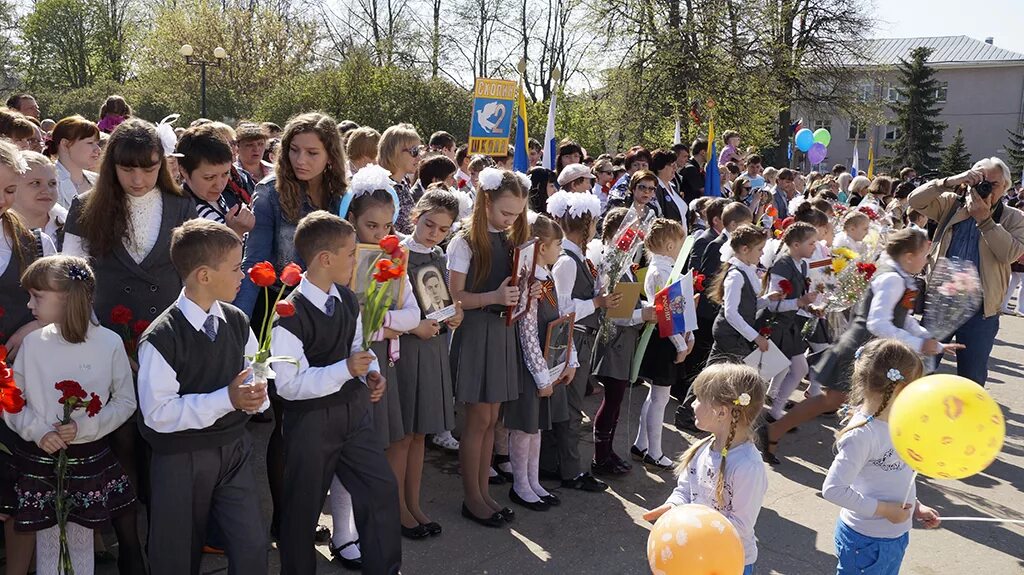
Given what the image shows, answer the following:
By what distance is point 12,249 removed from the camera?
11.8 ft

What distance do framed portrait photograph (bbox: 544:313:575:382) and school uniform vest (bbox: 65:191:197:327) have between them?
2.11 metres

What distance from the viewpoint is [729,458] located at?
3051 millimetres

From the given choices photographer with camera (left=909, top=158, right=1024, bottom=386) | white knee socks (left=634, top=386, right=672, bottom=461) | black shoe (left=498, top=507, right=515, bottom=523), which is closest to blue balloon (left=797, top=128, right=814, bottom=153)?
photographer with camera (left=909, top=158, right=1024, bottom=386)

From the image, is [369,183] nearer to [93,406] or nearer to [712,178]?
[93,406]

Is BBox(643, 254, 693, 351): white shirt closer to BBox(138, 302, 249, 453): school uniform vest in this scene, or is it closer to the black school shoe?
the black school shoe

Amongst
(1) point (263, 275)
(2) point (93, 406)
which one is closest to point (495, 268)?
(1) point (263, 275)

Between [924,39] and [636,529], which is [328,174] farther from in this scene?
[924,39]

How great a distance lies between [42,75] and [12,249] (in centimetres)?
4274

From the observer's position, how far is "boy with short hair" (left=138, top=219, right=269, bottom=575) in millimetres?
2932

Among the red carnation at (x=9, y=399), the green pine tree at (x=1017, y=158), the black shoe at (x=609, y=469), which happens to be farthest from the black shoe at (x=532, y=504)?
the green pine tree at (x=1017, y=158)

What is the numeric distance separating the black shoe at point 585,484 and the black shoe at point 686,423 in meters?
1.54

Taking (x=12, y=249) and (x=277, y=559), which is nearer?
(x=12, y=249)

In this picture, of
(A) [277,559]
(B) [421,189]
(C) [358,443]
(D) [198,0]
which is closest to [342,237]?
(C) [358,443]

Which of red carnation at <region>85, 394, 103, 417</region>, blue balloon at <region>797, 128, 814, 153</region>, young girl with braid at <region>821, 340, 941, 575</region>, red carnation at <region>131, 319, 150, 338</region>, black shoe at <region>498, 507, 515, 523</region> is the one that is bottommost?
black shoe at <region>498, 507, 515, 523</region>
